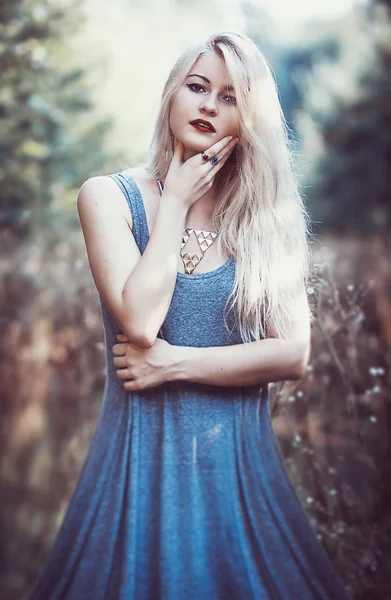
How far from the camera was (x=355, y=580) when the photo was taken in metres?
2.20

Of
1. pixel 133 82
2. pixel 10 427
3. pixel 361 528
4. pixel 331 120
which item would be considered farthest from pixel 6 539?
pixel 331 120

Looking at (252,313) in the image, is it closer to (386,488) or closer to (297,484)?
(297,484)

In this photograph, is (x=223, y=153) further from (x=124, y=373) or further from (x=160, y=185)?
(x=124, y=373)

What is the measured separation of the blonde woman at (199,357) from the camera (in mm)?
1225

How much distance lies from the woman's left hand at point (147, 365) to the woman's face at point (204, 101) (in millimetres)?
422

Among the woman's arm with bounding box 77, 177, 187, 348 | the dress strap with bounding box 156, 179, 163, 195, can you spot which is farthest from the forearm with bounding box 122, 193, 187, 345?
the dress strap with bounding box 156, 179, 163, 195

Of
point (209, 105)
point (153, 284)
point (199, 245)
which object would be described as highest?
point (209, 105)

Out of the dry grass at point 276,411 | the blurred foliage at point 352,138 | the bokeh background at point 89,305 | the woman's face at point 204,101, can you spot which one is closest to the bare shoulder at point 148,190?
the woman's face at point 204,101

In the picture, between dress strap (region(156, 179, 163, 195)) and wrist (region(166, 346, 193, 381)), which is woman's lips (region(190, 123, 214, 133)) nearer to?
dress strap (region(156, 179, 163, 195))

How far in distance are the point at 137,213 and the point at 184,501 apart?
569 mm

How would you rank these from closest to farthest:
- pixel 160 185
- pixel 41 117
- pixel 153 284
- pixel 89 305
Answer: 1. pixel 153 284
2. pixel 160 185
3. pixel 89 305
4. pixel 41 117

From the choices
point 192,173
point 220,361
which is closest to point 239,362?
point 220,361

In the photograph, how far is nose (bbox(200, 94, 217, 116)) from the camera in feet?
4.32

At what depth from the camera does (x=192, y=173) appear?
1.32 m
